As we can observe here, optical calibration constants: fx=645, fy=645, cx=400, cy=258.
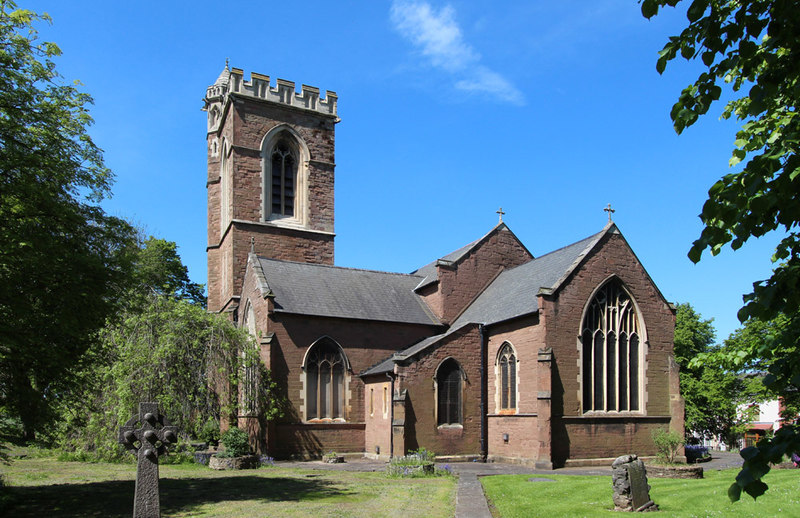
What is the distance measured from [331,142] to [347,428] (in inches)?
744

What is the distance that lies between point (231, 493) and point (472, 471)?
916cm

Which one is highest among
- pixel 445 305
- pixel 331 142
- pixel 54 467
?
pixel 331 142

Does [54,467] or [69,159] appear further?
[54,467]

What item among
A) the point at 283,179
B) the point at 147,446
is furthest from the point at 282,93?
the point at 147,446

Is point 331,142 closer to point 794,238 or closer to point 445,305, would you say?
point 445,305

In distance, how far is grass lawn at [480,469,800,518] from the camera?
1313 centimetres

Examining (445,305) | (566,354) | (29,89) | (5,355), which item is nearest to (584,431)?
(566,354)

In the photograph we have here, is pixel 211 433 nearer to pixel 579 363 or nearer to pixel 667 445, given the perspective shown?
pixel 579 363

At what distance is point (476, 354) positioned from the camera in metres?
27.7

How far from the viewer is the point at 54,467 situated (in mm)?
23703

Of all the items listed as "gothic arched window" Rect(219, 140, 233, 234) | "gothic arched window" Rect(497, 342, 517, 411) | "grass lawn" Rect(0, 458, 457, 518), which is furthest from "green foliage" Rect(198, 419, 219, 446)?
"gothic arched window" Rect(497, 342, 517, 411)

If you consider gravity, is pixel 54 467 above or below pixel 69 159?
below

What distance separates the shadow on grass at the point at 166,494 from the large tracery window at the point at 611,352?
1175 cm

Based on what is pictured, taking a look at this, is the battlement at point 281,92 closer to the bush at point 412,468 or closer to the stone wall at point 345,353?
the stone wall at point 345,353
